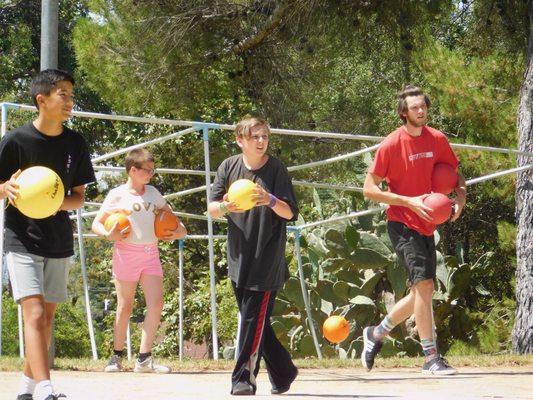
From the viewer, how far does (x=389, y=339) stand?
12.2 m

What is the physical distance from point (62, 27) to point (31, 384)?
20666 mm

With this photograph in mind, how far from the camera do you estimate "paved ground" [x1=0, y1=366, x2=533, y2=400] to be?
5484mm

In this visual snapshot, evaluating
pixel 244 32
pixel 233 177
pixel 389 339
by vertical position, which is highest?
pixel 244 32

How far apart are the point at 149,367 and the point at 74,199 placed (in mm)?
2206

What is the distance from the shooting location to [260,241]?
5.62 m

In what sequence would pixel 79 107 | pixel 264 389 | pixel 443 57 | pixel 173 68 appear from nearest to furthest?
pixel 264 389 < pixel 173 68 < pixel 443 57 < pixel 79 107

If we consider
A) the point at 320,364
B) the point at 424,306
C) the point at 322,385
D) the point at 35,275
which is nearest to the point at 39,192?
A: the point at 35,275

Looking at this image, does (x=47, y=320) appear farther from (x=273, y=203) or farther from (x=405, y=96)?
A: (x=405, y=96)

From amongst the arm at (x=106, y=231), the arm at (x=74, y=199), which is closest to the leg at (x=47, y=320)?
the arm at (x=74, y=199)

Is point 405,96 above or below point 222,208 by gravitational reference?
above

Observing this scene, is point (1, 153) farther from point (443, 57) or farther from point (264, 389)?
point (443, 57)

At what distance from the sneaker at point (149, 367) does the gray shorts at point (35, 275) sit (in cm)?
206

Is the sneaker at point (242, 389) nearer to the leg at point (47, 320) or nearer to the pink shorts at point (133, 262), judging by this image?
the leg at point (47, 320)

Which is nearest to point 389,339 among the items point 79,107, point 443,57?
point 443,57
